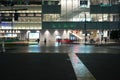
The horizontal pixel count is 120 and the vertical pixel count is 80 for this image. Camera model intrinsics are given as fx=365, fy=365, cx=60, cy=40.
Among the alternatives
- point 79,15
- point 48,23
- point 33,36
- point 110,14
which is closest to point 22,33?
point 33,36

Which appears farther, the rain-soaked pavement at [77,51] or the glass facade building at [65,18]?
the glass facade building at [65,18]

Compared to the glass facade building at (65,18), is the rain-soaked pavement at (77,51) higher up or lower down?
lower down

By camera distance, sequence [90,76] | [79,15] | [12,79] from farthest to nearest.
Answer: [79,15], [90,76], [12,79]

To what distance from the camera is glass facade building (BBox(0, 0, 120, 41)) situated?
107 metres

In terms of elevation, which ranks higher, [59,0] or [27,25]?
[59,0]

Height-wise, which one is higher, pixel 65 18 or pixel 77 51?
pixel 65 18

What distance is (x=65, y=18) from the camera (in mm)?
108750

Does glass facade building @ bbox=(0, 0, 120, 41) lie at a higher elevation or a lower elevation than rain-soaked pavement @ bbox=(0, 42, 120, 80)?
higher

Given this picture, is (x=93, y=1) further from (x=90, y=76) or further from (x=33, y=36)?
(x=90, y=76)

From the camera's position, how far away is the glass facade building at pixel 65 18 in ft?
351

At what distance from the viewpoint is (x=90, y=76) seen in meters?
17.8

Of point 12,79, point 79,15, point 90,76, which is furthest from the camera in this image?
point 79,15

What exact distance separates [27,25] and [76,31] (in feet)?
49.3

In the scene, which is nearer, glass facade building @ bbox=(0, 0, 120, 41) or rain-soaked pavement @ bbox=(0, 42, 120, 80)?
rain-soaked pavement @ bbox=(0, 42, 120, 80)
